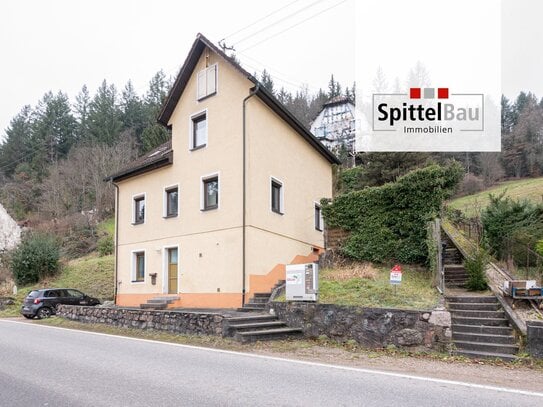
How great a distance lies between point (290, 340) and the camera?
11.6m

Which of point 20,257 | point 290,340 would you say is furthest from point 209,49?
point 20,257

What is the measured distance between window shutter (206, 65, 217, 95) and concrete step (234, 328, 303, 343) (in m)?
10.6

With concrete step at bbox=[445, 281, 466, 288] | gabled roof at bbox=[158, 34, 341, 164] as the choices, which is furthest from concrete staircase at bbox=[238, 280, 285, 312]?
gabled roof at bbox=[158, 34, 341, 164]

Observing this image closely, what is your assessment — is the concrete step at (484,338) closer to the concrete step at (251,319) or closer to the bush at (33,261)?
the concrete step at (251,319)

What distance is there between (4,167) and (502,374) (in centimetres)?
6442

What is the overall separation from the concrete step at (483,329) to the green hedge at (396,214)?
5.66 metres

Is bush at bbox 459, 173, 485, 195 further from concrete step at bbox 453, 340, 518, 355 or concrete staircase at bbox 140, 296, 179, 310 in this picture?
concrete step at bbox 453, 340, 518, 355

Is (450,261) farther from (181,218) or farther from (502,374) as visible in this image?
(181,218)

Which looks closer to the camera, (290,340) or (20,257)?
(290,340)

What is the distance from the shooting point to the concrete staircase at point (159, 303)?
58.3 ft

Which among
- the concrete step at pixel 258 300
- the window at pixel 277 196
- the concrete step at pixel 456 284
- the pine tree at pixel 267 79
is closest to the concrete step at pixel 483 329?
the concrete step at pixel 456 284

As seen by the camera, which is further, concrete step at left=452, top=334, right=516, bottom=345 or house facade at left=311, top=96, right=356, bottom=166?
house facade at left=311, top=96, right=356, bottom=166

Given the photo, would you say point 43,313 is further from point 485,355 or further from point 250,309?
point 485,355

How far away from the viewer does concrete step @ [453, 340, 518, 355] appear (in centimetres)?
911
